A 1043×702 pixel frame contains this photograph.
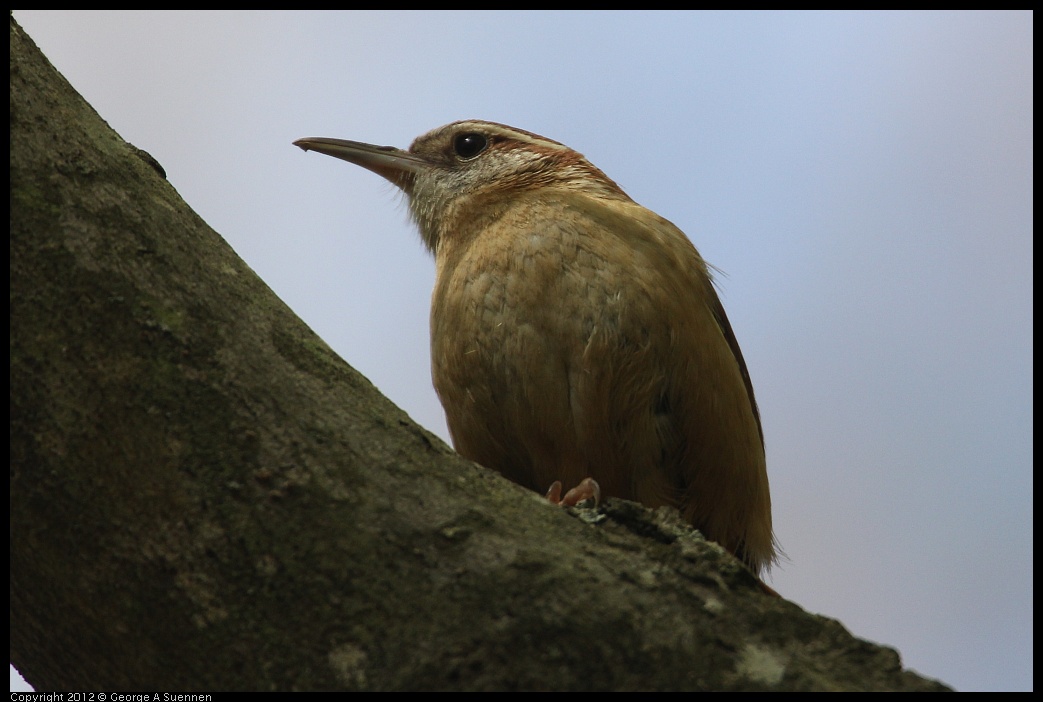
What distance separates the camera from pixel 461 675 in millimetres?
2262

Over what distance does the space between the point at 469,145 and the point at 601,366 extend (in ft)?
8.05

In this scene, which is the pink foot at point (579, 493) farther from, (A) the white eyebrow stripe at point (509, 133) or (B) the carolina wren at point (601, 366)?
(A) the white eyebrow stripe at point (509, 133)

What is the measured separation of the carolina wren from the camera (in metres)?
4.58

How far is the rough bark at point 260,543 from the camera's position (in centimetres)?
232

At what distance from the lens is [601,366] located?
4512mm

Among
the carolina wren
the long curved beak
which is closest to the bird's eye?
the long curved beak

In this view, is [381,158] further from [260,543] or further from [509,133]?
[260,543]

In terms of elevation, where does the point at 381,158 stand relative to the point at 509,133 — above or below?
below

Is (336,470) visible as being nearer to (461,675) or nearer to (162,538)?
(162,538)

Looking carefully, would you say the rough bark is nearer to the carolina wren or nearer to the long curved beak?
the carolina wren

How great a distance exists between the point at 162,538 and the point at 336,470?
0.46 meters

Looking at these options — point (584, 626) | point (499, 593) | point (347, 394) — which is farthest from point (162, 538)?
point (584, 626)

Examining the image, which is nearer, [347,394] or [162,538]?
[162,538]

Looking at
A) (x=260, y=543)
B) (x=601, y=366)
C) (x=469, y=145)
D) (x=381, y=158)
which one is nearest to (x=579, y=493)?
(x=601, y=366)
